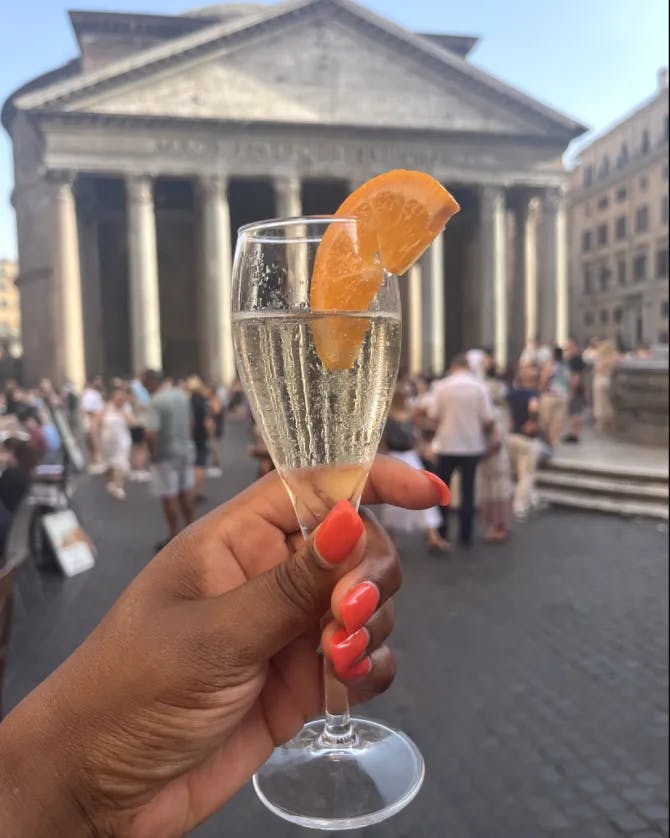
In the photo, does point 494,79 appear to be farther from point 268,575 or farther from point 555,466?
Answer: point 268,575

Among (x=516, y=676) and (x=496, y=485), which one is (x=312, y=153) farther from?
(x=516, y=676)

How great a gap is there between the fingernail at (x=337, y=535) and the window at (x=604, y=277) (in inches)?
2254

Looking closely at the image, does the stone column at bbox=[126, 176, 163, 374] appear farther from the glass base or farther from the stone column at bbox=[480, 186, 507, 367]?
the glass base

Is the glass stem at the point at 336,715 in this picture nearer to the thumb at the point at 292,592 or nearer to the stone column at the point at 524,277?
the thumb at the point at 292,592

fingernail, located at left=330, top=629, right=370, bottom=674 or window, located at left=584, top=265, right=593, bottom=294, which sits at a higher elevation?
window, located at left=584, top=265, right=593, bottom=294

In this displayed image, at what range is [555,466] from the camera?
10.5 m

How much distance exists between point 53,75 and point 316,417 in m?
42.7

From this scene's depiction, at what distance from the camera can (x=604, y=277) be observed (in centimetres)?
5503

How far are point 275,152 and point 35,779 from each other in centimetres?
3096

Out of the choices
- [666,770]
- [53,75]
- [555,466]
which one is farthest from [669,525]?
[53,75]

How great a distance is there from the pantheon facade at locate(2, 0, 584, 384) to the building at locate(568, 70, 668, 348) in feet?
51.1

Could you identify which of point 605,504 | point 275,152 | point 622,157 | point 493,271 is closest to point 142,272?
point 275,152

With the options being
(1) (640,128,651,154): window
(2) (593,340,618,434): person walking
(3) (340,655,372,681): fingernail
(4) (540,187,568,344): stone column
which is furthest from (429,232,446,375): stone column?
(3) (340,655,372,681): fingernail

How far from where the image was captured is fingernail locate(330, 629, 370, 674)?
112cm
